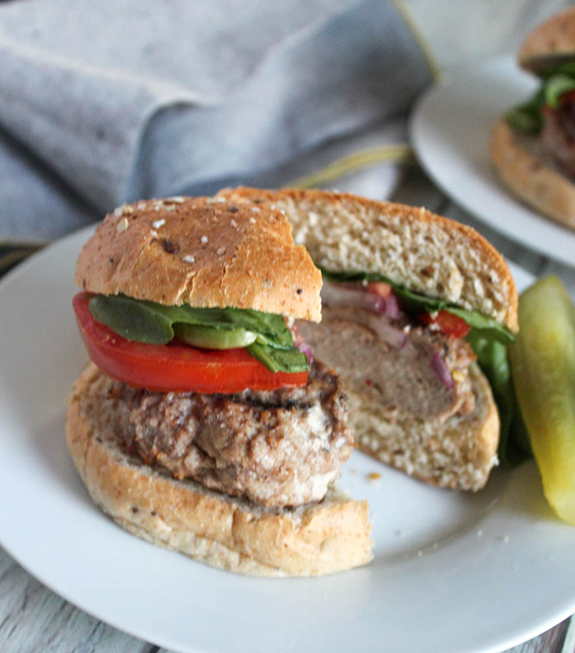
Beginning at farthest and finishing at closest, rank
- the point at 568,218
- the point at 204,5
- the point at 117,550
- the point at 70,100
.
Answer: the point at 204,5 → the point at 568,218 → the point at 70,100 → the point at 117,550

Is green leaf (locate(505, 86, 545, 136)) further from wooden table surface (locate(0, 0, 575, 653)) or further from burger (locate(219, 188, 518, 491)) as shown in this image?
burger (locate(219, 188, 518, 491))

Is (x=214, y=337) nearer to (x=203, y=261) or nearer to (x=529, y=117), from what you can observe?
(x=203, y=261)

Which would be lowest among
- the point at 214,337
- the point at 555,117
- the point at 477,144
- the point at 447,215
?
the point at 447,215

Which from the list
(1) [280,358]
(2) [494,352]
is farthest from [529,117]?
(1) [280,358]

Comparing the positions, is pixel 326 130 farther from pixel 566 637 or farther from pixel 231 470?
pixel 566 637

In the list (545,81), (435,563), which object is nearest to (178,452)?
(435,563)

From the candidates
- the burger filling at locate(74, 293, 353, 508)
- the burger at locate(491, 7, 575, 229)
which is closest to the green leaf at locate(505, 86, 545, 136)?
the burger at locate(491, 7, 575, 229)

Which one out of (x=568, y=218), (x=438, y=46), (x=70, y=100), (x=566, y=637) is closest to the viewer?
(x=566, y=637)
